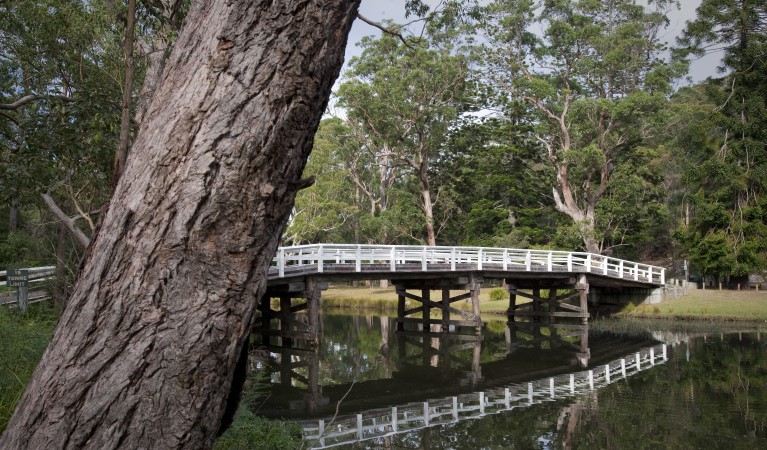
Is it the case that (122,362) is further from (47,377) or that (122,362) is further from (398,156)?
(398,156)

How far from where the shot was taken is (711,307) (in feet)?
82.2

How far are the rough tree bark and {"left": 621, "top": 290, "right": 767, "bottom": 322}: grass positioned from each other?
26.0m

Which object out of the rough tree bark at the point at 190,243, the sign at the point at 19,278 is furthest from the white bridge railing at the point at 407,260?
the rough tree bark at the point at 190,243

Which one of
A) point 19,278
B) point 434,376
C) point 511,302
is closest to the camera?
point 19,278

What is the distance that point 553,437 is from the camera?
392 inches

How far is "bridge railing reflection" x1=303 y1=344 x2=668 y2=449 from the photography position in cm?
1036

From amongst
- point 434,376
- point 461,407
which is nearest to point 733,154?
point 434,376

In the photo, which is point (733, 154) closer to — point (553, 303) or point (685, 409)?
point (553, 303)

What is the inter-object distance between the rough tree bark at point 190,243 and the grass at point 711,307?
26.0m

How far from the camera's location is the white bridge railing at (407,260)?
20.2 metres

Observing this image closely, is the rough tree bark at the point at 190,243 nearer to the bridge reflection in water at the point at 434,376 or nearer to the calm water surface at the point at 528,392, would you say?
the calm water surface at the point at 528,392

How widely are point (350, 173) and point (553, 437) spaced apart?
1185 inches

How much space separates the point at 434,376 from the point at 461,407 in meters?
3.48

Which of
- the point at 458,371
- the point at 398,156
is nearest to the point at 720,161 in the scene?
the point at 398,156
